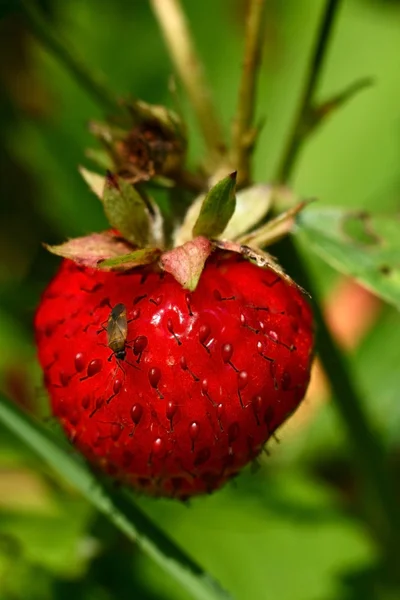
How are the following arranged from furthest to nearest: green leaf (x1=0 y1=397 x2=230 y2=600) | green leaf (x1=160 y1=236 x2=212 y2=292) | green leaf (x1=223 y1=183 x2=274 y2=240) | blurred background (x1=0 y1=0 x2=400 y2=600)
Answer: blurred background (x1=0 y1=0 x2=400 y2=600) → green leaf (x1=0 y1=397 x2=230 y2=600) → green leaf (x1=223 y1=183 x2=274 y2=240) → green leaf (x1=160 y1=236 x2=212 y2=292)

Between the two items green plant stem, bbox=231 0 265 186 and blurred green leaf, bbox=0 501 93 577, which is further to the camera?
blurred green leaf, bbox=0 501 93 577

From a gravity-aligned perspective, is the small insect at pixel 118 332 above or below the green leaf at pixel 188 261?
below

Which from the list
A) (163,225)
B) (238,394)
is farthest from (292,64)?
(238,394)

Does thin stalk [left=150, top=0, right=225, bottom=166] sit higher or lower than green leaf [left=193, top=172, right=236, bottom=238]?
higher

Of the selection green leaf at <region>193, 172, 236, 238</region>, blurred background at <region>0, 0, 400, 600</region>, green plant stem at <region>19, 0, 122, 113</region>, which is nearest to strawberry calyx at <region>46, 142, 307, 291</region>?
green leaf at <region>193, 172, 236, 238</region>

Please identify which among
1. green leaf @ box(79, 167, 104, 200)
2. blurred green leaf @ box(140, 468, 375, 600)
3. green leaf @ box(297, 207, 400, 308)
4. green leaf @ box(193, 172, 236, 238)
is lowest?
blurred green leaf @ box(140, 468, 375, 600)

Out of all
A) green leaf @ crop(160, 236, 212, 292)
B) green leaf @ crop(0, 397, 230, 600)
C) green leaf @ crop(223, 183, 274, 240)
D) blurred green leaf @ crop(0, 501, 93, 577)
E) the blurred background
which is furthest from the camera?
the blurred background

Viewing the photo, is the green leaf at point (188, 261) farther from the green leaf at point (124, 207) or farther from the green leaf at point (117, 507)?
the green leaf at point (117, 507)

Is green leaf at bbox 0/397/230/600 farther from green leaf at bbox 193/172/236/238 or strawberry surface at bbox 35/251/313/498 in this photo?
green leaf at bbox 193/172/236/238

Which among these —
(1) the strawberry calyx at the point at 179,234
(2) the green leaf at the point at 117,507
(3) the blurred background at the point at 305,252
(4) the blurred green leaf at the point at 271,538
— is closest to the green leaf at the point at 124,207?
(1) the strawberry calyx at the point at 179,234
